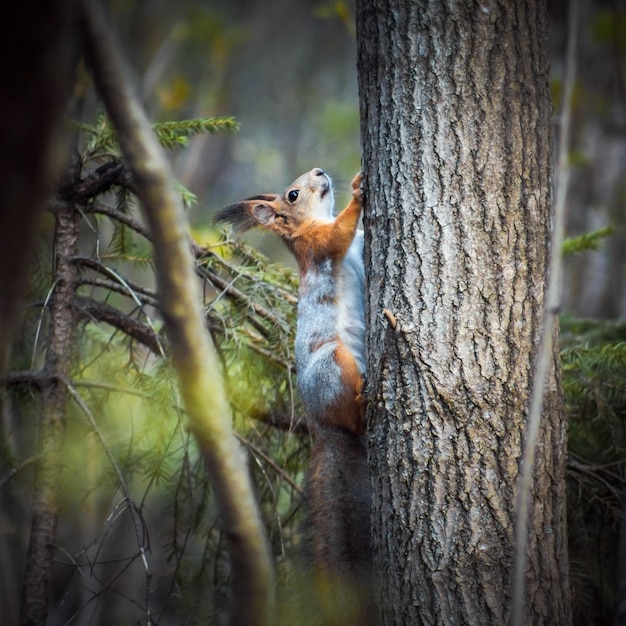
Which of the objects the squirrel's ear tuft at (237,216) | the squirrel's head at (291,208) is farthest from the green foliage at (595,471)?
the squirrel's ear tuft at (237,216)

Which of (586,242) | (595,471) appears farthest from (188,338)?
(586,242)

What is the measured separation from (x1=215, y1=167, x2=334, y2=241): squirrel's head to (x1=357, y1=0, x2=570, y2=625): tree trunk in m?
1.29

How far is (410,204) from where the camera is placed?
2088 mm

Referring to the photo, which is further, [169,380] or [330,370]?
[330,370]

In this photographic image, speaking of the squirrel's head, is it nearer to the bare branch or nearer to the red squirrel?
the red squirrel

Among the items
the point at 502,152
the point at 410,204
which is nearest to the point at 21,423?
the point at 410,204

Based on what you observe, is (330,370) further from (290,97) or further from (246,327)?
(290,97)

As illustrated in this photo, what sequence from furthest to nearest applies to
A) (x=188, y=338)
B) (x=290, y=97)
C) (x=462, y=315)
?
(x=290, y=97)
(x=462, y=315)
(x=188, y=338)

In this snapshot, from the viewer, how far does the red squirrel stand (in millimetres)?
2416

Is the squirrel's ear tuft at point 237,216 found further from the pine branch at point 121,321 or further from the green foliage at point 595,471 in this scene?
the green foliage at point 595,471

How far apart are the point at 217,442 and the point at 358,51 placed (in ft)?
5.18

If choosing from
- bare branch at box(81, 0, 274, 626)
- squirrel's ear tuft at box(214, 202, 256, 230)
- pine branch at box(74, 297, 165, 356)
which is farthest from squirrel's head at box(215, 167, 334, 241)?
bare branch at box(81, 0, 274, 626)

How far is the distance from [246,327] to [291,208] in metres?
0.88

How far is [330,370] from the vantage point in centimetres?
275
